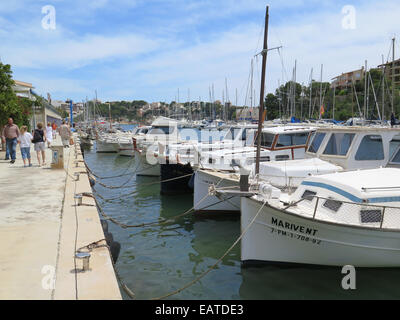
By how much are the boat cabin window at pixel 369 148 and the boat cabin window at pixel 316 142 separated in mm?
1474

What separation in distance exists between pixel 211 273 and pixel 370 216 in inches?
147

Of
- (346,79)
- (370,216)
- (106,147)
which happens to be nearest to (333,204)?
(370,216)

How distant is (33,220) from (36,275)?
3065mm

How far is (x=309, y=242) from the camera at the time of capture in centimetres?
832

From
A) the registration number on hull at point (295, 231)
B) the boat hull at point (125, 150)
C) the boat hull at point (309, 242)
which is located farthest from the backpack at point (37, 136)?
the boat hull at point (125, 150)

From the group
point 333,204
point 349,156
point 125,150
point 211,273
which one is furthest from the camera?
point 125,150

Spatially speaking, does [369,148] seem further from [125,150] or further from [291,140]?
[125,150]

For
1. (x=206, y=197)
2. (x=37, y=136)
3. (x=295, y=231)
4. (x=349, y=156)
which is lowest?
(x=206, y=197)

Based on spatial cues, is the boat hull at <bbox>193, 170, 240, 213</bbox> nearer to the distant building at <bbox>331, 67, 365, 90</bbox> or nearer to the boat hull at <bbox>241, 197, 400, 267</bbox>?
the boat hull at <bbox>241, 197, 400, 267</bbox>

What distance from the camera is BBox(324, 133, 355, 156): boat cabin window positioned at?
39.6 feet

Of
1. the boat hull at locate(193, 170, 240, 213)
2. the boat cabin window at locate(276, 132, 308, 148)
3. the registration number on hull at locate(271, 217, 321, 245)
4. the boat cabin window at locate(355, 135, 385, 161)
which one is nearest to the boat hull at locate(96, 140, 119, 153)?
the boat cabin window at locate(276, 132, 308, 148)
